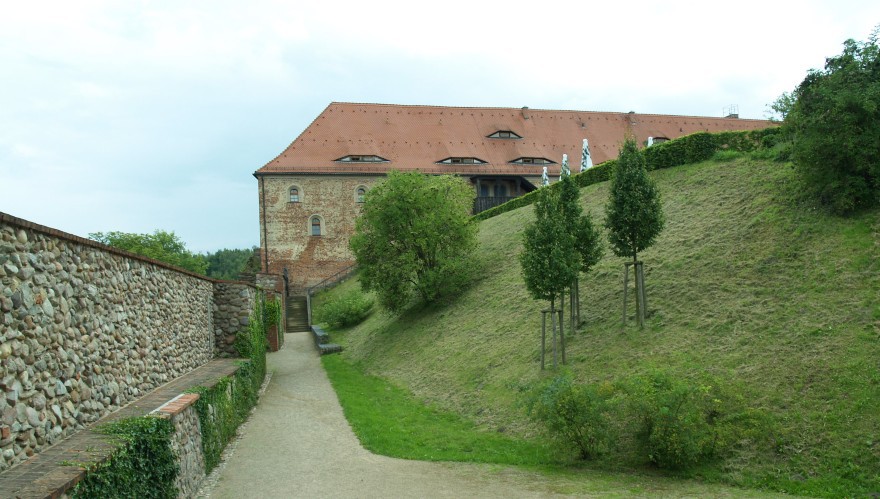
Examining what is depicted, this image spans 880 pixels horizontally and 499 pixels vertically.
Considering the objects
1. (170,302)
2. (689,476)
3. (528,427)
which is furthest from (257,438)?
(689,476)

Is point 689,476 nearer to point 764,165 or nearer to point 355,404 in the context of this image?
point 355,404

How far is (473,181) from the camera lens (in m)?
41.0

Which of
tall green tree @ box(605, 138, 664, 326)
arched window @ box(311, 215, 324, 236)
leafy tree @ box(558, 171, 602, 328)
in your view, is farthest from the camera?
arched window @ box(311, 215, 324, 236)

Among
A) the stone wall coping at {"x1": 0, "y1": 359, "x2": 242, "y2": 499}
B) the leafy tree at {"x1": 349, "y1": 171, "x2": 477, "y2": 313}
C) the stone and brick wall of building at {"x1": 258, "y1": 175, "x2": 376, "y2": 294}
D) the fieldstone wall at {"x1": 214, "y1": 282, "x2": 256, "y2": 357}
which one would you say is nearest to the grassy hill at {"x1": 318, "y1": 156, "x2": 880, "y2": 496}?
the leafy tree at {"x1": 349, "y1": 171, "x2": 477, "y2": 313}

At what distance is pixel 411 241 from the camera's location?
2256 cm

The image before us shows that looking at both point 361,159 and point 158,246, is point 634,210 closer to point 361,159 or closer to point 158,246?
point 361,159

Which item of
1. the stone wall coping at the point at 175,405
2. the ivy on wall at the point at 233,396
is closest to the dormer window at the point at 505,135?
the ivy on wall at the point at 233,396

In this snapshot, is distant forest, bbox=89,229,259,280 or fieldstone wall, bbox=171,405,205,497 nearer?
fieldstone wall, bbox=171,405,205,497

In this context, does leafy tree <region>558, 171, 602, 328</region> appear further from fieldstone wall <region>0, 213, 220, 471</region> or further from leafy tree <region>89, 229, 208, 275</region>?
leafy tree <region>89, 229, 208, 275</region>

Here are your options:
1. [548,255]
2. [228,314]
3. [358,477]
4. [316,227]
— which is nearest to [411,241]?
[228,314]

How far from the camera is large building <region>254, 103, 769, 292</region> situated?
39.5 m

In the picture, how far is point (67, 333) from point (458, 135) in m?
38.4

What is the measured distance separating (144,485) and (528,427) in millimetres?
6746

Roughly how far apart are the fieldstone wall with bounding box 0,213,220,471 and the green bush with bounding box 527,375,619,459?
18.3ft
